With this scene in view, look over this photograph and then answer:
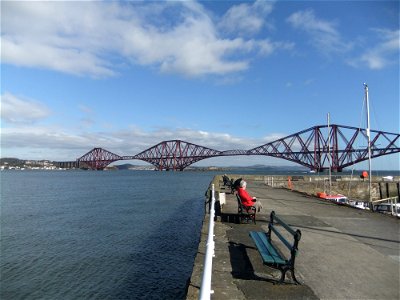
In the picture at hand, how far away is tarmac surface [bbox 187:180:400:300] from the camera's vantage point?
5648 mm

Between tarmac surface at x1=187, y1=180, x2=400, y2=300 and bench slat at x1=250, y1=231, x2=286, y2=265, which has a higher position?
bench slat at x1=250, y1=231, x2=286, y2=265

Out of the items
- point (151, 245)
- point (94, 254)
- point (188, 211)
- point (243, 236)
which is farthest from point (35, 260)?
point (188, 211)

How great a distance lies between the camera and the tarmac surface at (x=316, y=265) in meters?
5.65

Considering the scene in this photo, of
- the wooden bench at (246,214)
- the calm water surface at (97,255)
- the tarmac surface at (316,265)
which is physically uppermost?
A: the wooden bench at (246,214)

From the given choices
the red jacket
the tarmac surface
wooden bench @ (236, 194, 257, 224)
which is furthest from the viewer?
the red jacket

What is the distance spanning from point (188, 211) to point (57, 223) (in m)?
10.6

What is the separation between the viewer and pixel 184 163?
181 m

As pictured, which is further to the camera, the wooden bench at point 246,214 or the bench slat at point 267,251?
the wooden bench at point 246,214

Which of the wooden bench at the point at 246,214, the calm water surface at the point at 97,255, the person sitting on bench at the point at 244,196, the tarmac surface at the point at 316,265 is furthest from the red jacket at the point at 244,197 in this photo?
the calm water surface at the point at 97,255

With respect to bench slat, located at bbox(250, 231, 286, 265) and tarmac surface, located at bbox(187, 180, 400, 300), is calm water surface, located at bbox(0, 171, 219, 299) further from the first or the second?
bench slat, located at bbox(250, 231, 286, 265)

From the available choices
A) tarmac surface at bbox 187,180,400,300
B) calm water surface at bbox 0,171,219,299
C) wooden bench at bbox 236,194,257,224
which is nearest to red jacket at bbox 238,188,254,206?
wooden bench at bbox 236,194,257,224

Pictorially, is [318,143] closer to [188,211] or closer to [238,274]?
[188,211]

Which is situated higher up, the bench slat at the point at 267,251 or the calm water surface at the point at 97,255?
the bench slat at the point at 267,251

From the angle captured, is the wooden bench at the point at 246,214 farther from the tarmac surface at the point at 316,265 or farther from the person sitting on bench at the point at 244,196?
the tarmac surface at the point at 316,265
